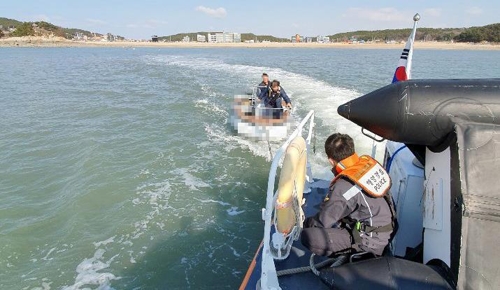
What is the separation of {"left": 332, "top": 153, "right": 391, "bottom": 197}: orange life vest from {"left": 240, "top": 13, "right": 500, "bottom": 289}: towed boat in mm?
268

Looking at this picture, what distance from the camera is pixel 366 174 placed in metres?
2.62

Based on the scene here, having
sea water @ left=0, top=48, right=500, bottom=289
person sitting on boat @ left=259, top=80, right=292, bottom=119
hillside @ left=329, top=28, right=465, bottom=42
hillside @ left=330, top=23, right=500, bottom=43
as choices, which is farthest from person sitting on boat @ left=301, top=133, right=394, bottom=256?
hillside @ left=329, top=28, right=465, bottom=42

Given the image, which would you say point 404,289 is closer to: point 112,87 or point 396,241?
point 396,241

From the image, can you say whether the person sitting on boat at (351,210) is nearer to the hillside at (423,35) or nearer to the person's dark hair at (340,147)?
the person's dark hair at (340,147)

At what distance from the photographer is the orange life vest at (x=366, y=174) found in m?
2.59

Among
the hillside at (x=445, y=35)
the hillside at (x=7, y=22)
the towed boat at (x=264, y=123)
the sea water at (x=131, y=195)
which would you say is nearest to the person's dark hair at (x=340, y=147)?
the sea water at (x=131, y=195)

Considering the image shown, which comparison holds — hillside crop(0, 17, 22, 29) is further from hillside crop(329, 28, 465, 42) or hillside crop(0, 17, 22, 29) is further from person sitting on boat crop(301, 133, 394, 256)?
person sitting on boat crop(301, 133, 394, 256)

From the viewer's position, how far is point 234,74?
26781 millimetres

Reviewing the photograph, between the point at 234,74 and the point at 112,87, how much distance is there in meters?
9.50

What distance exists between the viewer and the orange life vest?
8.51ft

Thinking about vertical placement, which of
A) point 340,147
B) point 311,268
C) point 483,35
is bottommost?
point 311,268

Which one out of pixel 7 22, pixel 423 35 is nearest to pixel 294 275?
pixel 423 35

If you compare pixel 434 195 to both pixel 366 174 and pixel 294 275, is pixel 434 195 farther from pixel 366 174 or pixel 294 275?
pixel 294 275

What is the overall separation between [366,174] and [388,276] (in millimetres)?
711
